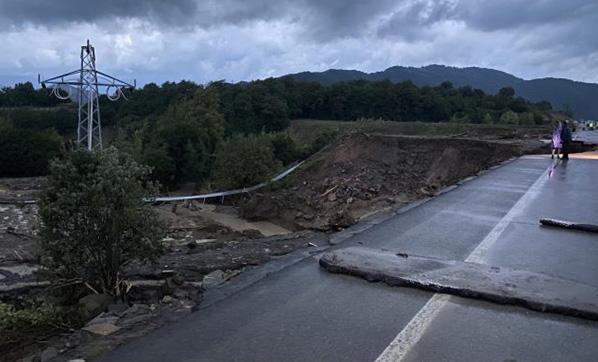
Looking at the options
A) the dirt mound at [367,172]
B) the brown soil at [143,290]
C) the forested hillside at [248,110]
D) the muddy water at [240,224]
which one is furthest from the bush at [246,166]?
the brown soil at [143,290]

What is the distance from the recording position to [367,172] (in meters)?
28.6

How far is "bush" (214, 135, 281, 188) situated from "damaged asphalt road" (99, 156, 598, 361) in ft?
116

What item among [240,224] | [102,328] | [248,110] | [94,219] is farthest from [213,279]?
[248,110]

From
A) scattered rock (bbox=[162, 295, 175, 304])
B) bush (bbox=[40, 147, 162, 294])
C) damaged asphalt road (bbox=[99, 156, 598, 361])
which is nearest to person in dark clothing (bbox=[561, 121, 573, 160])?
damaged asphalt road (bbox=[99, 156, 598, 361])

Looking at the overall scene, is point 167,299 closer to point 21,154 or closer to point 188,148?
point 188,148

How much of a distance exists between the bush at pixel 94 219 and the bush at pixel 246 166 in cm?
3711

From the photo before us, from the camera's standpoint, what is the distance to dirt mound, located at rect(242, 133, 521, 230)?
2677cm

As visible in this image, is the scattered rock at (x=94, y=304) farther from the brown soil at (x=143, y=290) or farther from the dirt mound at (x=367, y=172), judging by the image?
the dirt mound at (x=367, y=172)

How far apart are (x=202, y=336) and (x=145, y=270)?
332 centimetres

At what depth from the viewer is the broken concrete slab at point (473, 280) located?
229 inches

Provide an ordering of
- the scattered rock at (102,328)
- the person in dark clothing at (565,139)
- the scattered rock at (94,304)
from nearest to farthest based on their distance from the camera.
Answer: the scattered rock at (102,328), the scattered rock at (94,304), the person in dark clothing at (565,139)

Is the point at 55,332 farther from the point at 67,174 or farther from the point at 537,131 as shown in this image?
the point at 537,131

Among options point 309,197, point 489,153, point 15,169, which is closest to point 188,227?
point 309,197

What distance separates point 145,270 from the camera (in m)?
8.15
